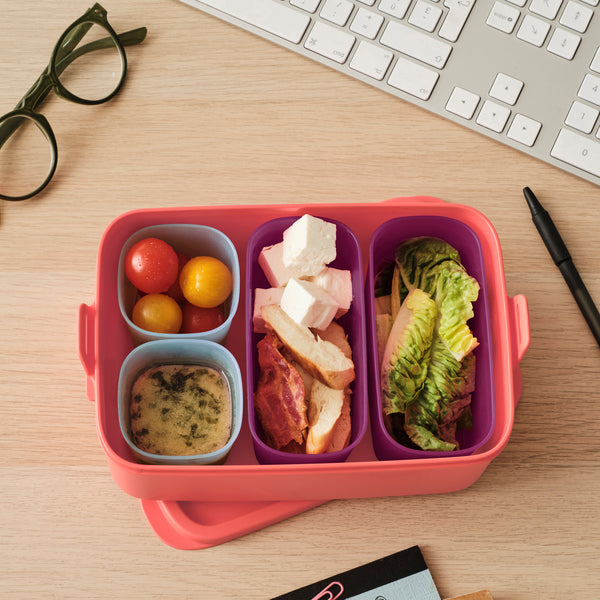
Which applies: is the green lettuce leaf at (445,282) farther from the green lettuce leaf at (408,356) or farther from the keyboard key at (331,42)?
the keyboard key at (331,42)

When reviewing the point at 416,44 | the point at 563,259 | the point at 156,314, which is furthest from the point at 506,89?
the point at 156,314

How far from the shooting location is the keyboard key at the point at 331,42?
1039mm

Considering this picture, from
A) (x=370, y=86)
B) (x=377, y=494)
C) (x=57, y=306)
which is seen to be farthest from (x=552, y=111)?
(x=57, y=306)

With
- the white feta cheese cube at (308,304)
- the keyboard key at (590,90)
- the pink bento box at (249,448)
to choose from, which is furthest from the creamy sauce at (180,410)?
the keyboard key at (590,90)

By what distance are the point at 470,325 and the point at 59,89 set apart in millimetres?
643

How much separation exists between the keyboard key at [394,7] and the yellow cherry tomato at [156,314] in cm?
52

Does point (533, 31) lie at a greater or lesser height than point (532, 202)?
greater

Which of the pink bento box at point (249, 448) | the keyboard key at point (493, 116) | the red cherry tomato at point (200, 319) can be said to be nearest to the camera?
the pink bento box at point (249, 448)

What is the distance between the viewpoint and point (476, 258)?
0.91 meters

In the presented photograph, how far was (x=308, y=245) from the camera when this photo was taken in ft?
2.75

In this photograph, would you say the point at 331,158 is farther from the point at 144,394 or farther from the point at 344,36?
the point at 144,394

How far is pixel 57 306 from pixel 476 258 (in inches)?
21.5

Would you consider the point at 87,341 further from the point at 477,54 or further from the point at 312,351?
the point at 477,54

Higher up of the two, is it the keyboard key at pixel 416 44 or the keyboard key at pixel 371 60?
the keyboard key at pixel 416 44
